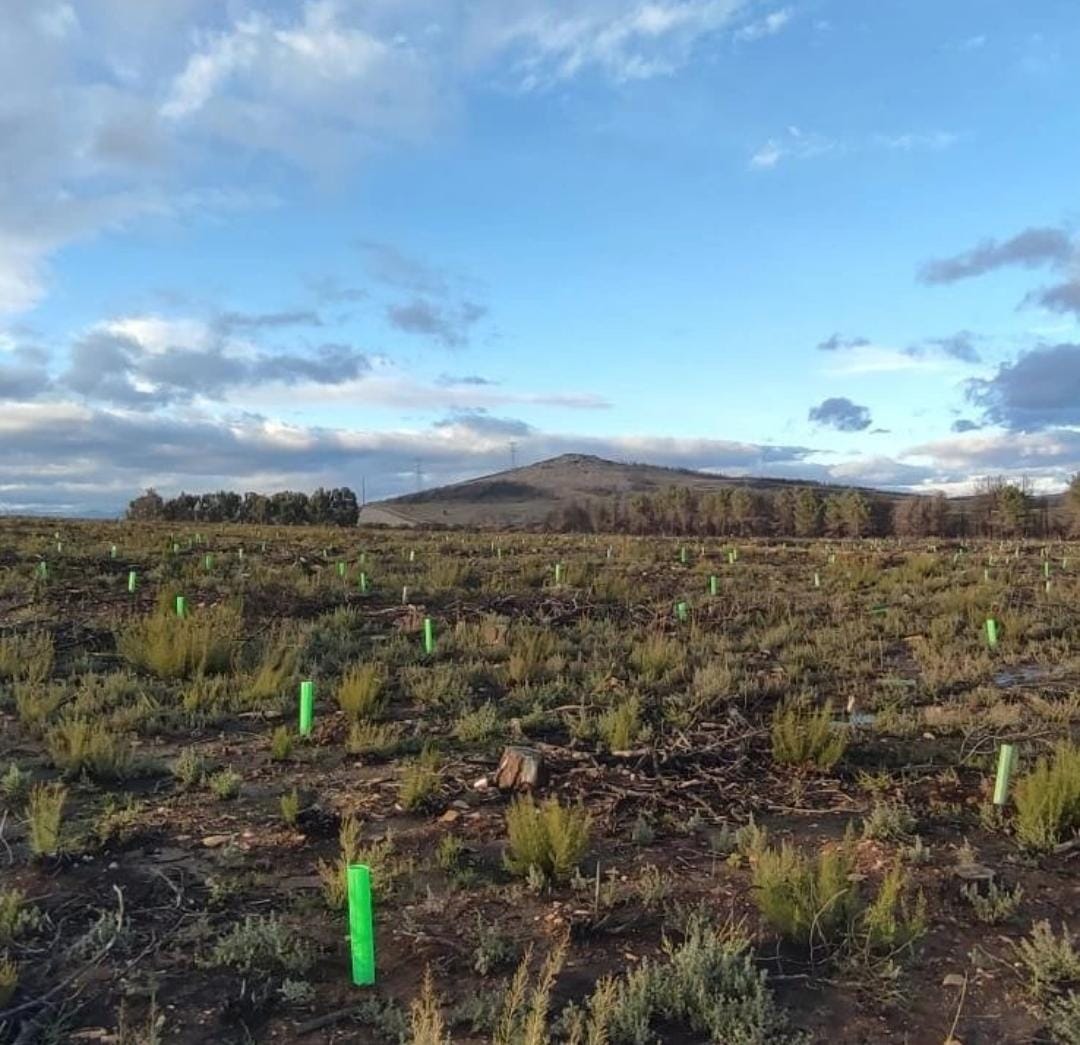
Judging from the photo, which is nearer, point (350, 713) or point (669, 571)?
point (350, 713)

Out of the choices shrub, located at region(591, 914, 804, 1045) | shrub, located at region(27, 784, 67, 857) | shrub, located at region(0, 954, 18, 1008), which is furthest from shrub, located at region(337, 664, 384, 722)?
shrub, located at region(591, 914, 804, 1045)

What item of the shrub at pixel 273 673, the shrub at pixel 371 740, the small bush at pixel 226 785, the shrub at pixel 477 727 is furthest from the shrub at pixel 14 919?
the shrub at pixel 273 673

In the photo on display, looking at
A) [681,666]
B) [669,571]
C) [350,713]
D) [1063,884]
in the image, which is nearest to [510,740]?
[350,713]

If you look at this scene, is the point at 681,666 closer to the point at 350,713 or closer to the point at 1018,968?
the point at 350,713

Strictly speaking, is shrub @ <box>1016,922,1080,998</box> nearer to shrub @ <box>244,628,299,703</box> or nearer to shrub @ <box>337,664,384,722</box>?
shrub @ <box>337,664,384,722</box>

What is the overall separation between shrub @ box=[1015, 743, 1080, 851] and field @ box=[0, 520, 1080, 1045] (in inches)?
0.8

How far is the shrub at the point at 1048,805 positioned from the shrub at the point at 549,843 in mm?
2519

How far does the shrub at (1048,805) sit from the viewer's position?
17.9ft

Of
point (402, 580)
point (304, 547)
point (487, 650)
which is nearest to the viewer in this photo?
point (487, 650)

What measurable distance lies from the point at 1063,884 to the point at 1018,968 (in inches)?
42.3

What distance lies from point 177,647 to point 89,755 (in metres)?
3.41

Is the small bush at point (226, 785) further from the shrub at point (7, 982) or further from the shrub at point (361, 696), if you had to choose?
the shrub at point (7, 982)

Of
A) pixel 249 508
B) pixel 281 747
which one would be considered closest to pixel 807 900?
pixel 281 747

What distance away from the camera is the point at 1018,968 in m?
4.18
